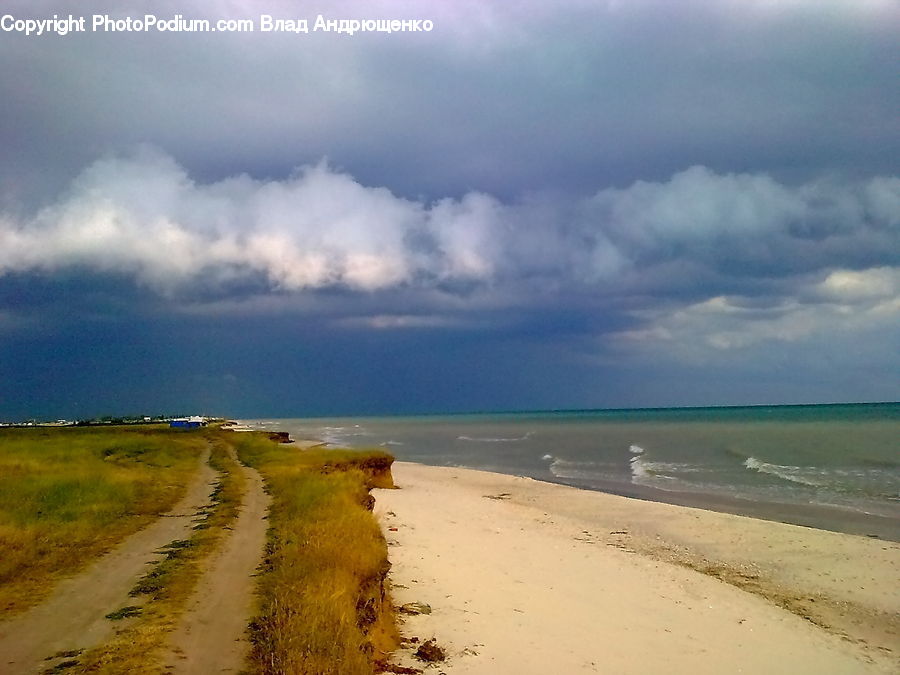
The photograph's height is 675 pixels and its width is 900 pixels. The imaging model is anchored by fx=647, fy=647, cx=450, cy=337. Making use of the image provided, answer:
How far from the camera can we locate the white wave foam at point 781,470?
40.5 m

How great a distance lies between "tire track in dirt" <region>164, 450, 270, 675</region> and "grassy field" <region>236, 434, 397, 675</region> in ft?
0.91

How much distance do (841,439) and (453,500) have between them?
59866 mm

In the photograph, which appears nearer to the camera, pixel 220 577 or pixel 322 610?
pixel 322 610

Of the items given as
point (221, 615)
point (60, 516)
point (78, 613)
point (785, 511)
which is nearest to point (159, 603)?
point (78, 613)

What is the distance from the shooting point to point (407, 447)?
8531 cm

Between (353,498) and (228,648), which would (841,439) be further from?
(228,648)

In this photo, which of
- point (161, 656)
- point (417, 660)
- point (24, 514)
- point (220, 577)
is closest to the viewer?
point (161, 656)

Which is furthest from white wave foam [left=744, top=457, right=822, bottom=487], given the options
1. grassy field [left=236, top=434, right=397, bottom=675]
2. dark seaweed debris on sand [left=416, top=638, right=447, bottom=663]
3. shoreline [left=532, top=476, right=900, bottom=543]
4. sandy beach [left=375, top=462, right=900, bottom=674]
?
dark seaweed debris on sand [left=416, top=638, right=447, bottom=663]

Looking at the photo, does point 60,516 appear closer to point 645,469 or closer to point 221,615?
point 221,615

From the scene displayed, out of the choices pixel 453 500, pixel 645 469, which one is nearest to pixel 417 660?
pixel 453 500

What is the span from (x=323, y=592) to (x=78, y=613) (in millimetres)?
4314

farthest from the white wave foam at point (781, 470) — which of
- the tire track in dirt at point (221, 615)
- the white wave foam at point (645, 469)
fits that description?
the tire track in dirt at point (221, 615)

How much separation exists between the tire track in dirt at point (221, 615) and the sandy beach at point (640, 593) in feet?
8.77

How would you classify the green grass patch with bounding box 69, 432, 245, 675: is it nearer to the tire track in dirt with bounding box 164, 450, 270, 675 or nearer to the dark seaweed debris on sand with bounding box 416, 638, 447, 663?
the tire track in dirt with bounding box 164, 450, 270, 675
